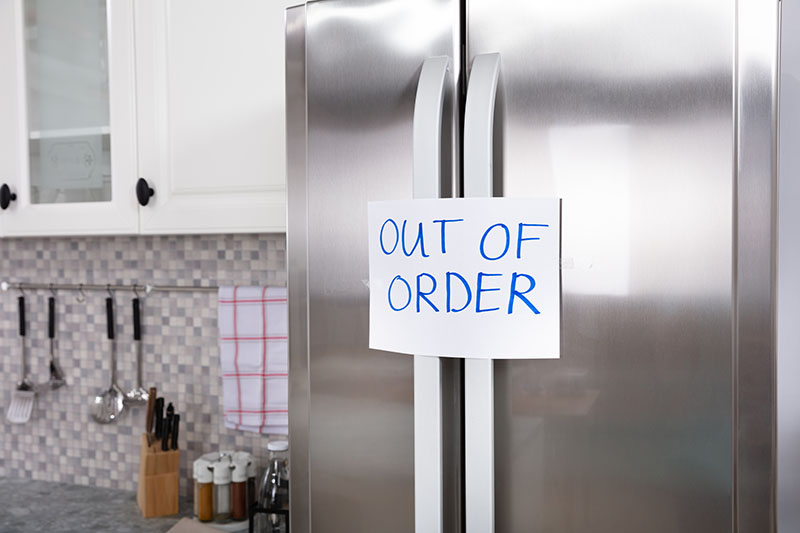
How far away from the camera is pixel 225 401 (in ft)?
5.42

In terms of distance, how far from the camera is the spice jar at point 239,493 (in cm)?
154

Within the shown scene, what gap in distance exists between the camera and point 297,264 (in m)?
0.96

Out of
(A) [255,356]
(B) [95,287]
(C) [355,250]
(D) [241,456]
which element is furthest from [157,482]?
(C) [355,250]

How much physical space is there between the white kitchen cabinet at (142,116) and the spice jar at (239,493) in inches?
22.3

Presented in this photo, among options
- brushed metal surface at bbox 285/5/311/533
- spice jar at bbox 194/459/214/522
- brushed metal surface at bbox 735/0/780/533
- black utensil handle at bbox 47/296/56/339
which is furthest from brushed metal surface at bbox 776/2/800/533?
black utensil handle at bbox 47/296/56/339

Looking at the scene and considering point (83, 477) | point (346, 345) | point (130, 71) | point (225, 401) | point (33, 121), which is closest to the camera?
point (346, 345)

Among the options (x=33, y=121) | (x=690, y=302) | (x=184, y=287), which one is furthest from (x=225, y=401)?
(x=690, y=302)

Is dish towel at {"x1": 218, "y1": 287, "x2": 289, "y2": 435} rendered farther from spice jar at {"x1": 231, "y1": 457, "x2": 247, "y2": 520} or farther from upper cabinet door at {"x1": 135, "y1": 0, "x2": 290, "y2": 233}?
upper cabinet door at {"x1": 135, "y1": 0, "x2": 290, "y2": 233}

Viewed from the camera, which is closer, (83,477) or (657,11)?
(657,11)

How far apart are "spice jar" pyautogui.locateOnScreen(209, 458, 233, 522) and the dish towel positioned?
0.13 meters

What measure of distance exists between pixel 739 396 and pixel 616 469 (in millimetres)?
161

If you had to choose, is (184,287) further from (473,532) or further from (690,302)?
(690,302)

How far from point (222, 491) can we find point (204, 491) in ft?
0.13

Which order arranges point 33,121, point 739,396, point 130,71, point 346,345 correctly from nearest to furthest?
point 739,396 → point 346,345 → point 130,71 → point 33,121
